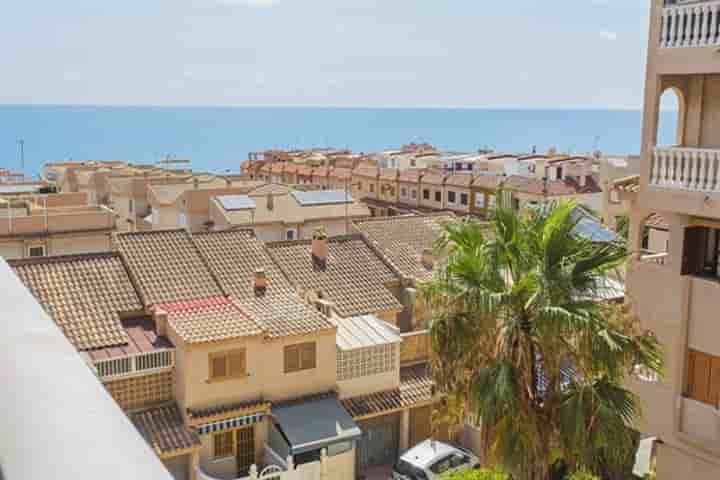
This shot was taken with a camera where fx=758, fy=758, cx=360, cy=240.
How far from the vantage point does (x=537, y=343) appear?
9.84 metres

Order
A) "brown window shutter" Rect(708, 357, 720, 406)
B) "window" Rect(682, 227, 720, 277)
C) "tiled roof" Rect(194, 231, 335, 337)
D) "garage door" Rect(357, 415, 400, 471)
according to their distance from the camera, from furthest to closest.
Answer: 1. "garage door" Rect(357, 415, 400, 471)
2. "tiled roof" Rect(194, 231, 335, 337)
3. "window" Rect(682, 227, 720, 277)
4. "brown window shutter" Rect(708, 357, 720, 406)

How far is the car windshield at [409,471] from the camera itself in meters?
18.8

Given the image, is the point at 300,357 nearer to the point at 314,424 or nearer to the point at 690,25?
the point at 314,424

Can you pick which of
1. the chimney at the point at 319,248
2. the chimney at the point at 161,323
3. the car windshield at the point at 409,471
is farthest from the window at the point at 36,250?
the car windshield at the point at 409,471

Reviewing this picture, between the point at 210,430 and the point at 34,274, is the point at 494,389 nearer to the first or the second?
the point at 210,430

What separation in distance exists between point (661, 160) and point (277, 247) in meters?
17.0

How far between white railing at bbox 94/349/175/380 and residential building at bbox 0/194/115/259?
576 inches

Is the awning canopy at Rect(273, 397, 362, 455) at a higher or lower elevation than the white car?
higher

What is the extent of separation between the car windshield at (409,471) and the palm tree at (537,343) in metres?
9.09

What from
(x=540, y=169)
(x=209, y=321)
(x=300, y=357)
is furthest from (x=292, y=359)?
(x=540, y=169)

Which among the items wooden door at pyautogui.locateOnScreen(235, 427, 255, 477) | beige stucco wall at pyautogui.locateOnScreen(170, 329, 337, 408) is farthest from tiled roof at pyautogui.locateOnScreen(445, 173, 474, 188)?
wooden door at pyautogui.locateOnScreen(235, 427, 255, 477)

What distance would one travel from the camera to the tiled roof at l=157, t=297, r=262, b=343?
61.4ft

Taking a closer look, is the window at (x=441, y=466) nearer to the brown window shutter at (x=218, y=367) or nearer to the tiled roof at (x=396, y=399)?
the tiled roof at (x=396, y=399)

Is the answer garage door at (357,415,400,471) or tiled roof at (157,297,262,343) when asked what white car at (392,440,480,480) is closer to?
garage door at (357,415,400,471)
